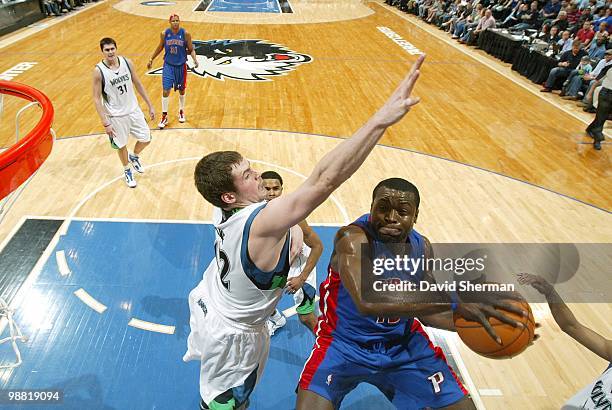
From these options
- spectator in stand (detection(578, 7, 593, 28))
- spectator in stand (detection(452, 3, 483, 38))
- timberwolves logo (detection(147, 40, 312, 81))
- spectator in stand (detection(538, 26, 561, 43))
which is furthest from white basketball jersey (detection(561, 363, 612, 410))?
spectator in stand (detection(452, 3, 483, 38))

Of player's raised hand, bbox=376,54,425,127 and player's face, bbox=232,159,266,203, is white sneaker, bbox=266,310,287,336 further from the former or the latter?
player's raised hand, bbox=376,54,425,127

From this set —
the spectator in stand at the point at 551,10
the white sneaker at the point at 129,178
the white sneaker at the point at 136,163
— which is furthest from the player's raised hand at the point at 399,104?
the spectator in stand at the point at 551,10

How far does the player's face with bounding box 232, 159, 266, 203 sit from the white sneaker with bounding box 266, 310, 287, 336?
2.01 m

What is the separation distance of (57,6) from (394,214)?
1940cm

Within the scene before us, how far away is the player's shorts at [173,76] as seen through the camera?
827cm

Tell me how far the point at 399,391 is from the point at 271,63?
11103 millimetres

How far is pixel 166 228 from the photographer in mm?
5547

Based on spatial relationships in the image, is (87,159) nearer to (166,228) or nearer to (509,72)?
(166,228)

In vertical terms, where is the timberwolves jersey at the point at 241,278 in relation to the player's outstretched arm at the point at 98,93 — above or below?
above

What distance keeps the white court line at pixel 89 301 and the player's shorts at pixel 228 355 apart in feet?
6.55

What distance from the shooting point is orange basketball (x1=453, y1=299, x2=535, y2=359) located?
265 centimetres

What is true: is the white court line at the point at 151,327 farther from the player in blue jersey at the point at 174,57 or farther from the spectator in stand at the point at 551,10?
the spectator in stand at the point at 551,10

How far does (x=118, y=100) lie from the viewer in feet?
19.7

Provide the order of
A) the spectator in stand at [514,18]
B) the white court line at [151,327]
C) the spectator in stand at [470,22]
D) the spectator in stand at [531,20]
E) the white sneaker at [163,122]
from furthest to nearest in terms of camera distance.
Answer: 1. the spectator in stand at [470,22]
2. the spectator in stand at [514,18]
3. the spectator in stand at [531,20]
4. the white sneaker at [163,122]
5. the white court line at [151,327]
